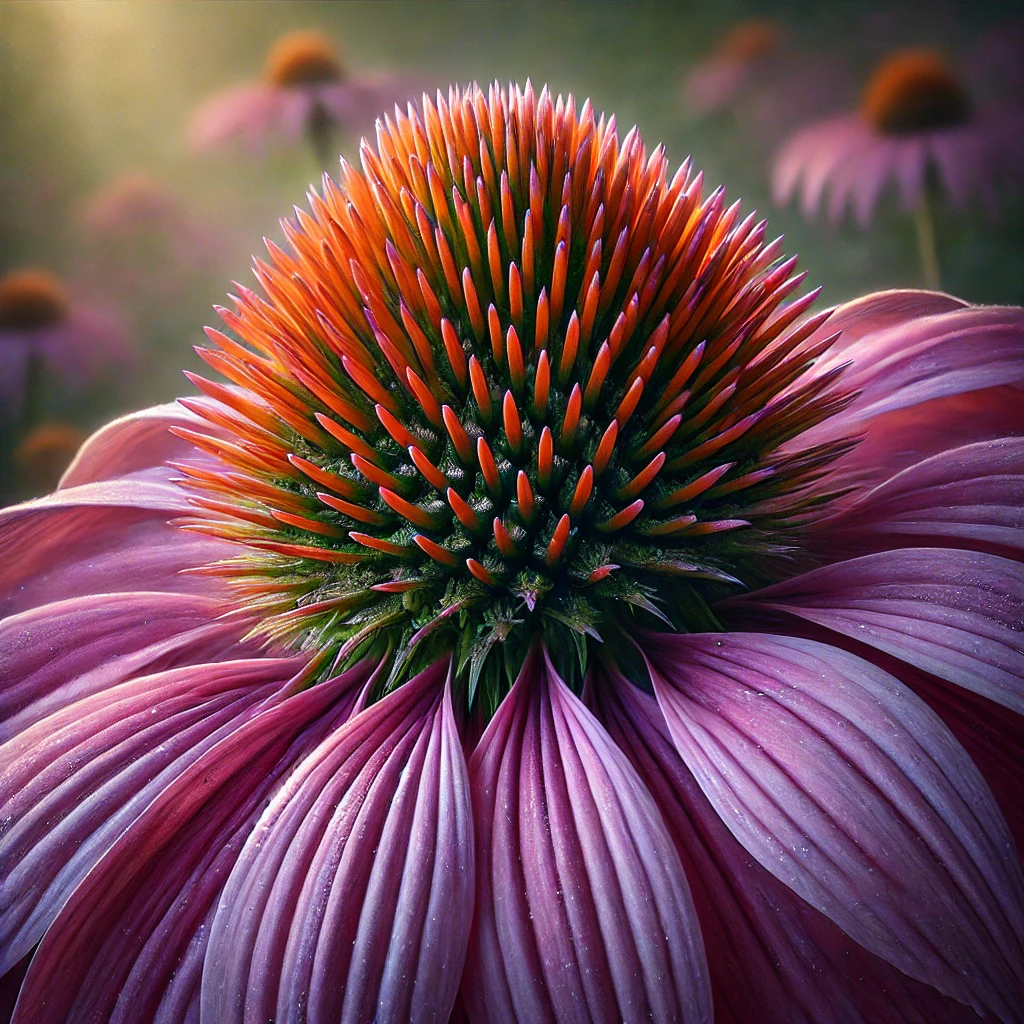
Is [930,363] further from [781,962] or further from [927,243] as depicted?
[781,962]

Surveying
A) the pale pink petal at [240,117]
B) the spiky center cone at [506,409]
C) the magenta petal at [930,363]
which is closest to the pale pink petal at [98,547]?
the spiky center cone at [506,409]

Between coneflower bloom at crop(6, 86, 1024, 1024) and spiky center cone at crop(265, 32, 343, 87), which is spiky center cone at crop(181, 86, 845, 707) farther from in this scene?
spiky center cone at crop(265, 32, 343, 87)

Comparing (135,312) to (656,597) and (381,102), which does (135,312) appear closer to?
(381,102)

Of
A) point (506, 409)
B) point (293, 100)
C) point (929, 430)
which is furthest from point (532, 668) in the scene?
point (293, 100)

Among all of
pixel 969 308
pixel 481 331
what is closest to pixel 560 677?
pixel 481 331

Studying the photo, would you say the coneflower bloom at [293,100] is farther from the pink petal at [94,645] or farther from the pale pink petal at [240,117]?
the pink petal at [94,645]

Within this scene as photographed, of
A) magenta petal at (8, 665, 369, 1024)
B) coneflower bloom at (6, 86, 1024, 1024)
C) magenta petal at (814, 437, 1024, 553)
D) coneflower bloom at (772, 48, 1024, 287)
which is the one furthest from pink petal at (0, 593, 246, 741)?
coneflower bloom at (772, 48, 1024, 287)

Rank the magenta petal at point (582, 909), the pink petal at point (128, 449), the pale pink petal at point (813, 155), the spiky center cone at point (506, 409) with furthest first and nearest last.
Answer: the pale pink petal at point (813, 155) < the pink petal at point (128, 449) < the spiky center cone at point (506, 409) < the magenta petal at point (582, 909)
